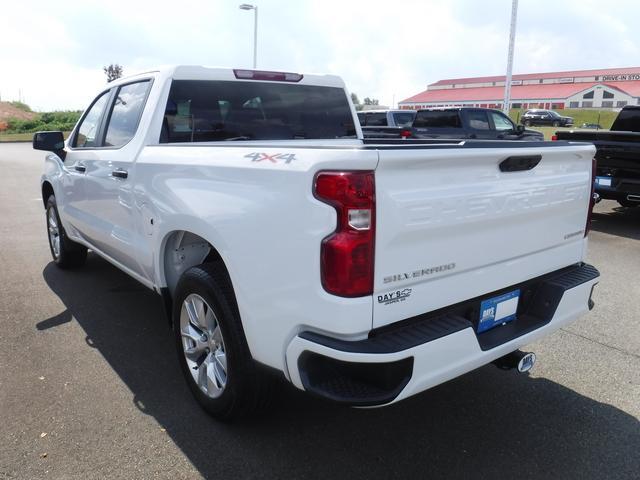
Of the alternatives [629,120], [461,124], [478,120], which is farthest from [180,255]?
[478,120]

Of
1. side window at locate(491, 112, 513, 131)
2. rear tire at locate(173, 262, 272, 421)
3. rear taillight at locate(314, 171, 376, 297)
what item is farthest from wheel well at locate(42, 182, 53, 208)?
side window at locate(491, 112, 513, 131)

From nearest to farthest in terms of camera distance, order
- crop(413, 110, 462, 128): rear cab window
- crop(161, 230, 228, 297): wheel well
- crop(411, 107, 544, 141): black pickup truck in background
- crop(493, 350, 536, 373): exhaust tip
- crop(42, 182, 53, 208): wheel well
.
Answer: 1. crop(493, 350, 536, 373): exhaust tip
2. crop(161, 230, 228, 297): wheel well
3. crop(42, 182, 53, 208): wheel well
4. crop(411, 107, 544, 141): black pickup truck in background
5. crop(413, 110, 462, 128): rear cab window

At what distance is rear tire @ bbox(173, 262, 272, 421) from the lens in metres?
2.78

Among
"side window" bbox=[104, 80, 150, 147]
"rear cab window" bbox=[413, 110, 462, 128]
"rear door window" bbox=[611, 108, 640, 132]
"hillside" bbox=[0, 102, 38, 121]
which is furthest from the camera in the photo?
"hillside" bbox=[0, 102, 38, 121]

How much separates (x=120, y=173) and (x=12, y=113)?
6959cm

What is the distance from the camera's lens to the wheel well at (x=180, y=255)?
344 centimetres

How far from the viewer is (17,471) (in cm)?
272

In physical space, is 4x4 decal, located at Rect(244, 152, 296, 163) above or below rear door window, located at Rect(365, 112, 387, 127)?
below

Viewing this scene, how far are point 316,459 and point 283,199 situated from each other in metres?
1.35

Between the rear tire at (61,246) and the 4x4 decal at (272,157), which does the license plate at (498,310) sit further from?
the rear tire at (61,246)

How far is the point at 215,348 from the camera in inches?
121

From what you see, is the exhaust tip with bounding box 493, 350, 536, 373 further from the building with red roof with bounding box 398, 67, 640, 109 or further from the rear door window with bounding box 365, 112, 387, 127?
the building with red roof with bounding box 398, 67, 640, 109

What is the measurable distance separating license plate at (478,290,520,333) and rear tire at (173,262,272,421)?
1.11 metres

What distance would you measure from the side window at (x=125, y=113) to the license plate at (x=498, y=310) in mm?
2631
